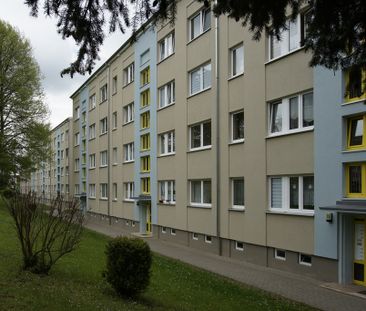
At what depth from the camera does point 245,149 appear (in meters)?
18.8

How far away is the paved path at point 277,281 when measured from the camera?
11781mm

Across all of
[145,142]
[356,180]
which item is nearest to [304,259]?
[356,180]

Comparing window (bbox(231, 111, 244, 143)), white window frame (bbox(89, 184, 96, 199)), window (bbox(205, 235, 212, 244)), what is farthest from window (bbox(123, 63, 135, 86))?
window (bbox(205, 235, 212, 244))

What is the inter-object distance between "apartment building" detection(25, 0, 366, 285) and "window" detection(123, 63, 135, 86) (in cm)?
38

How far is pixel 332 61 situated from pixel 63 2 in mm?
3331

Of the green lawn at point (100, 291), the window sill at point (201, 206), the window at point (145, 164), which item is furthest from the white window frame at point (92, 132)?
the green lawn at point (100, 291)

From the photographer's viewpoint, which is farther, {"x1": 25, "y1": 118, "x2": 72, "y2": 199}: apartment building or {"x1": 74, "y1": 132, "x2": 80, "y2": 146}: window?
{"x1": 25, "y1": 118, "x2": 72, "y2": 199}: apartment building

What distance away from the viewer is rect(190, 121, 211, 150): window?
73.6ft

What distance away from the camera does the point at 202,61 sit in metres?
22.7

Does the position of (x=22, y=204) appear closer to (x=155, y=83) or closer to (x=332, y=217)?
(x=332, y=217)

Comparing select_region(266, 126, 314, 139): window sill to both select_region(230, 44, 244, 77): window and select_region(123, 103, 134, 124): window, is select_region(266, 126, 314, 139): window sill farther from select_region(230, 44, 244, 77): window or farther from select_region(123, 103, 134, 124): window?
select_region(123, 103, 134, 124): window

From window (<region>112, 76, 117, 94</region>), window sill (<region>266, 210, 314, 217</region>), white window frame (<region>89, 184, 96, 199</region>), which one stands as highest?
window (<region>112, 76, 117, 94</region>)

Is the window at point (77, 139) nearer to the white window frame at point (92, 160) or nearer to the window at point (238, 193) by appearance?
the white window frame at point (92, 160)

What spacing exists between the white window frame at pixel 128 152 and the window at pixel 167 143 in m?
6.56
